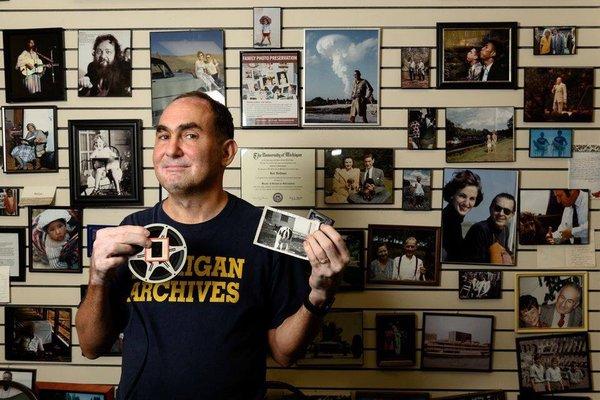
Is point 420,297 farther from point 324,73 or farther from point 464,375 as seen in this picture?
point 324,73

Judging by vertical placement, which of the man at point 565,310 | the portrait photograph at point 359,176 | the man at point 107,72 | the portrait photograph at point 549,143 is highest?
the man at point 107,72

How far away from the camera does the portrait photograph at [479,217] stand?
2512 millimetres

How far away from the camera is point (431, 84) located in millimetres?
2508

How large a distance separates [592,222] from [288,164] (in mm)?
1592

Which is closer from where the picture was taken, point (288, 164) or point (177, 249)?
point (177, 249)

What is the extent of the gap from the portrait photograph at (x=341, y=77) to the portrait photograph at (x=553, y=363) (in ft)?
4.69

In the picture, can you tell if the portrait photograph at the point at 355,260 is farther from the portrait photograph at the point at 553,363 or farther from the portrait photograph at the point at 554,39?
the portrait photograph at the point at 554,39

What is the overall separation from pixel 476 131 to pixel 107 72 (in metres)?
1.90

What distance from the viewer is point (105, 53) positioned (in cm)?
251

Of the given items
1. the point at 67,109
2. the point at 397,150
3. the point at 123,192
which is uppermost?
the point at 67,109

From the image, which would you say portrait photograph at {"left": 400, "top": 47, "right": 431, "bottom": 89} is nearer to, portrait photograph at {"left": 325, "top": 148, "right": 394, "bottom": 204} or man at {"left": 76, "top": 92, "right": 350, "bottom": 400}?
portrait photograph at {"left": 325, "top": 148, "right": 394, "bottom": 204}

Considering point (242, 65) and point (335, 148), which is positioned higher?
point (242, 65)

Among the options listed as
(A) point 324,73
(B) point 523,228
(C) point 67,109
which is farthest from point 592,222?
(C) point 67,109

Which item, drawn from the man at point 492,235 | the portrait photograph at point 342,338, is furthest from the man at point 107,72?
the man at point 492,235
